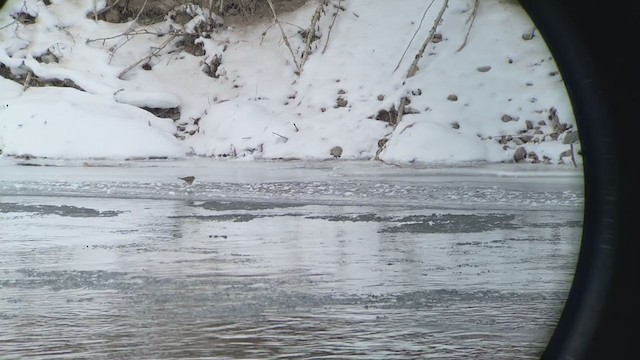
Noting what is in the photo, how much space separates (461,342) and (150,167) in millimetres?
4178

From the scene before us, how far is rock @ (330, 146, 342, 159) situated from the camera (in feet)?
19.7

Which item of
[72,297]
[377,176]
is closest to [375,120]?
[377,176]

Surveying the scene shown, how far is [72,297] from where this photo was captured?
222 cm

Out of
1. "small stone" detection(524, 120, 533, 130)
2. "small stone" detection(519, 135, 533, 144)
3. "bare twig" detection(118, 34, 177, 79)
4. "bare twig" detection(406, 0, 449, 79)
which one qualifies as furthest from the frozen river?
"bare twig" detection(118, 34, 177, 79)

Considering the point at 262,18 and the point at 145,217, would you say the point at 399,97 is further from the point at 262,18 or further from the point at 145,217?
the point at 145,217

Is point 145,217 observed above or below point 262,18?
below

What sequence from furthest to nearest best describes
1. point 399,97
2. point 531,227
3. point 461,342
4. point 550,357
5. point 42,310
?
point 399,97 → point 531,227 → point 42,310 → point 461,342 → point 550,357

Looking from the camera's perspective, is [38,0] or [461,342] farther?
[38,0]

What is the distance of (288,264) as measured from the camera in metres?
2.69

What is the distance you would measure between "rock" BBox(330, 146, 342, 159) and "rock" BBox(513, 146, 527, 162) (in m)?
1.69

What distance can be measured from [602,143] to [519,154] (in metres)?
5.18

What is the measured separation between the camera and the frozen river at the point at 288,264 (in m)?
1.80

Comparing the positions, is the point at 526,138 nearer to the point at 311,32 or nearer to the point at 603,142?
the point at 311,32

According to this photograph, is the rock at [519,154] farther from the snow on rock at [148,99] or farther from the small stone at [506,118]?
the snow on rock at [148,99]
